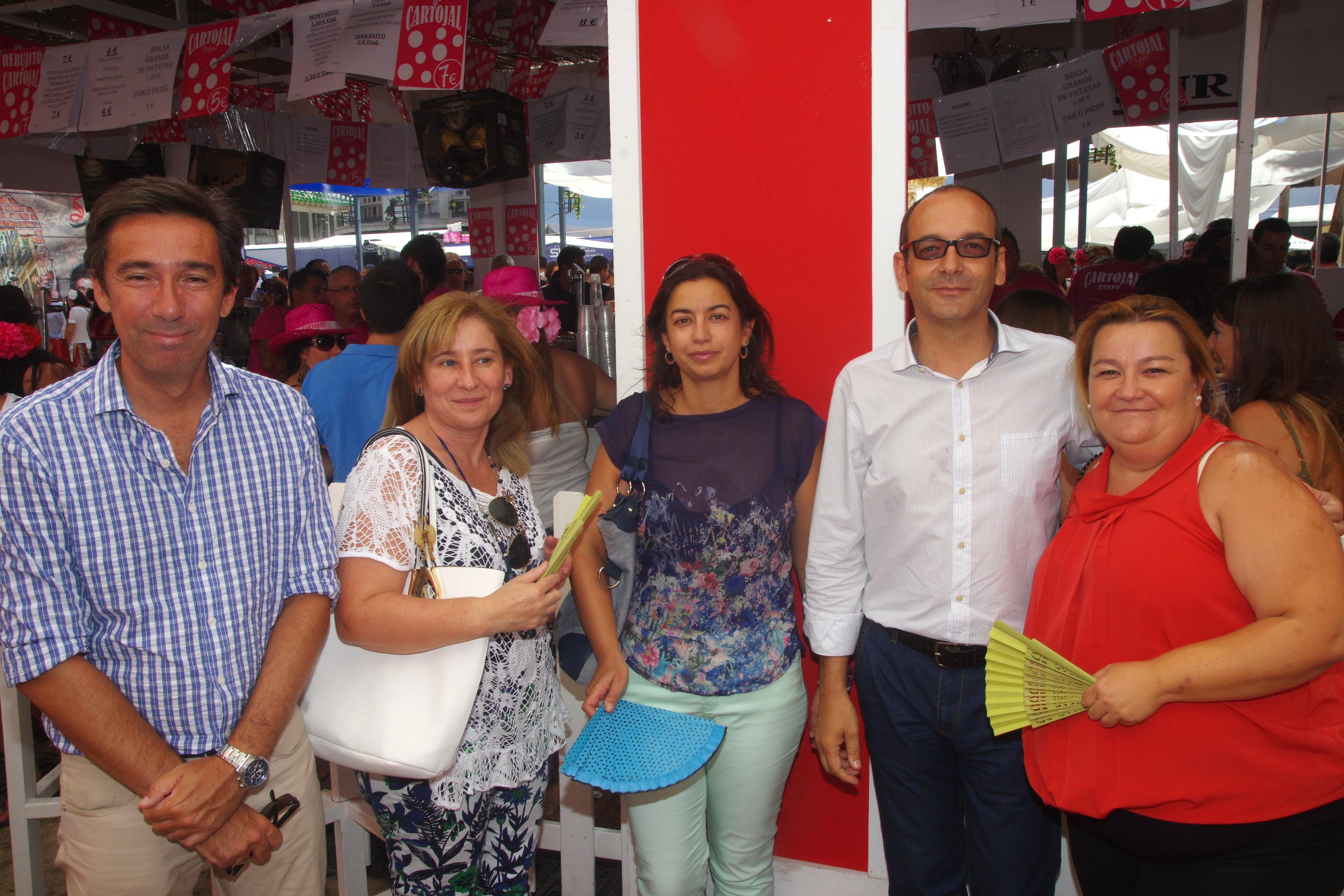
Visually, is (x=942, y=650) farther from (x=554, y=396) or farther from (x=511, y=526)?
(x=554, y=396)

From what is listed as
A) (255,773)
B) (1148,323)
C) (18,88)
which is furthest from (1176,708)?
(18,88)

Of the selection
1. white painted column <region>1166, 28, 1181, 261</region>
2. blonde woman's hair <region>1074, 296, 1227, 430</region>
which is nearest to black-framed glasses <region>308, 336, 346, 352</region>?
blonde woman's hair <region>1074, 296, 1227, 430</region>

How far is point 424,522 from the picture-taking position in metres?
1.83

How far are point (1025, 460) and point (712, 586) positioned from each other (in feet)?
2.53

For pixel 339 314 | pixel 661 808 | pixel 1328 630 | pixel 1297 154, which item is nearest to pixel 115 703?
pixel 661 808

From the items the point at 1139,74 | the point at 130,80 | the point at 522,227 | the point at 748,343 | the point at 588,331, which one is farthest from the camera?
the point at 522,227

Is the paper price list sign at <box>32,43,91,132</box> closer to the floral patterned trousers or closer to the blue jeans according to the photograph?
the floral patterned trousers

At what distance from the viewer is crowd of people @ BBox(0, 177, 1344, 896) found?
149cm

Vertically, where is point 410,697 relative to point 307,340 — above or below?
below

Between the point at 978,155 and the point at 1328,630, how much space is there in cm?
554

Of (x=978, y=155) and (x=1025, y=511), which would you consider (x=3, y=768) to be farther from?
(x=978, y=155)

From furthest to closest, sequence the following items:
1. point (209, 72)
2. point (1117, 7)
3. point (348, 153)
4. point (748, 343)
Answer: point (348, 153)
point (209, 72)
point (1117, 7)
point (748, 343)

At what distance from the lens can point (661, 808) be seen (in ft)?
6.55

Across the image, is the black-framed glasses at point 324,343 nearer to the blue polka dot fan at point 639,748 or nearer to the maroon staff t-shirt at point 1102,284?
the blue polka dot fan at point 639,748
